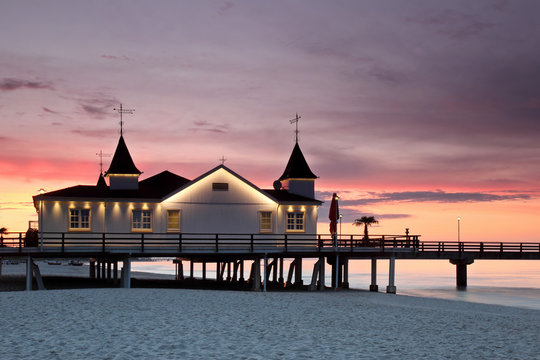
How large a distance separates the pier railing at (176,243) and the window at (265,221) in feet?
1.21

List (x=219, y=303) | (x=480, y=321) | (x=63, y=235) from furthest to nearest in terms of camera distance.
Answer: (x=63, y=235), (x=219, y=303), (x=480, y=321)

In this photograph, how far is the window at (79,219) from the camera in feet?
112

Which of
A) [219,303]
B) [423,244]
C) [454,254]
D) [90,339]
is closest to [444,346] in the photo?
[90,339]

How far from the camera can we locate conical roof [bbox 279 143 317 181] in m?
41.9

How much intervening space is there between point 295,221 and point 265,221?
1904 millimetres


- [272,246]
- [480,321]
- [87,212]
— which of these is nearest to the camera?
[480,321]

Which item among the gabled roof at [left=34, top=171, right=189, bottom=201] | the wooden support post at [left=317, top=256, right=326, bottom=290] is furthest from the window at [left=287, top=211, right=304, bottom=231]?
the gabled roof at [left=34, top=171, right=189, bottom=201]

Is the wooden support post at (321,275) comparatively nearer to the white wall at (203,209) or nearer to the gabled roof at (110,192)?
the white wall at (203,209)

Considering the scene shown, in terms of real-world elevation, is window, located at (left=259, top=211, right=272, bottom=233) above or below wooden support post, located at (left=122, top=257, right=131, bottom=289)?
above

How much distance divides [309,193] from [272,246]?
6.47 m

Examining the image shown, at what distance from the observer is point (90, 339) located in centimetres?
1442

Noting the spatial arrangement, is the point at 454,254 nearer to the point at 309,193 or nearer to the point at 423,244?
the point at 423,244

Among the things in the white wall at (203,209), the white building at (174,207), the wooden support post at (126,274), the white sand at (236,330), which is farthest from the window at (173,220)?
the white sand at (236,330)

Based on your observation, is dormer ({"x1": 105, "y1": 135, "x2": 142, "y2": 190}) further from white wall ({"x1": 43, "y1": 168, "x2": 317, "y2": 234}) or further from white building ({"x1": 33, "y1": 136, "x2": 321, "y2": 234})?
white wall ({"x1": 43, "y1": 168, "x2": 317, "y2": 234})
